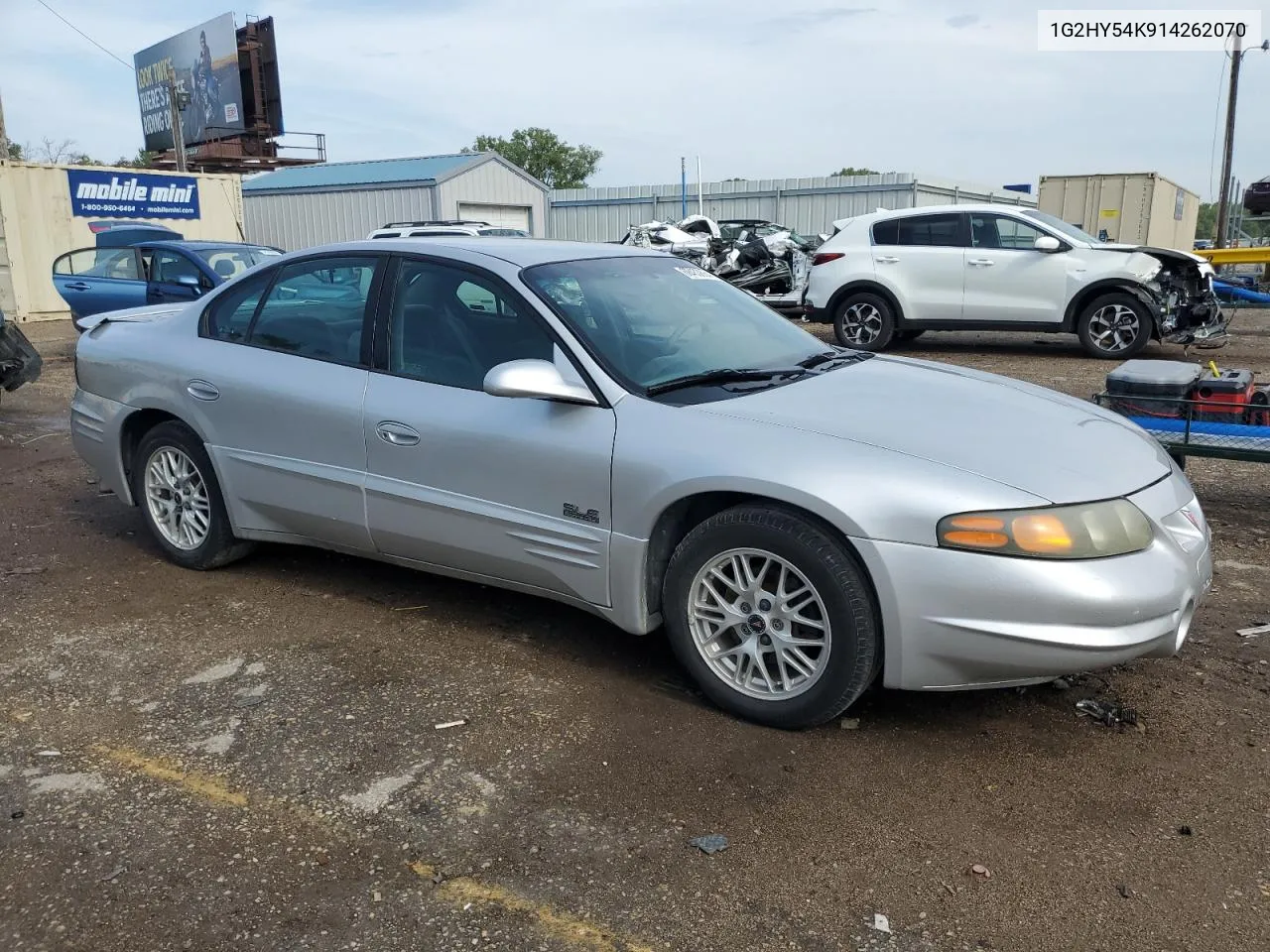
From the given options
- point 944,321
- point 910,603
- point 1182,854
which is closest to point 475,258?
point 910,603

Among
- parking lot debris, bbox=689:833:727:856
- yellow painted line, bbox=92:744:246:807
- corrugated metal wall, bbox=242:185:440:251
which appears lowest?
parking lot debris, bbox=689:833:727:856

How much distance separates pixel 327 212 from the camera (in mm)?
30938

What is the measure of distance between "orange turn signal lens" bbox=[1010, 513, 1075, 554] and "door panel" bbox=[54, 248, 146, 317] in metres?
12.1

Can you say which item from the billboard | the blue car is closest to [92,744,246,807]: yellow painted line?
the blue car

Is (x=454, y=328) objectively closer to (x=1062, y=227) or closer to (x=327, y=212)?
(x=1062, y=227)

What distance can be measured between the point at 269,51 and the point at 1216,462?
47253mm

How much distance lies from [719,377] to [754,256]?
49.1 feet

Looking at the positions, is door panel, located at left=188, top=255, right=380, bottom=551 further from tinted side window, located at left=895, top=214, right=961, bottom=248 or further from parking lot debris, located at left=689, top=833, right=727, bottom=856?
tinted side window, located at left=895, top=214, right=961, bottom=248

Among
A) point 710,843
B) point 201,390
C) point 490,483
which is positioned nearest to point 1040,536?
point 710,843

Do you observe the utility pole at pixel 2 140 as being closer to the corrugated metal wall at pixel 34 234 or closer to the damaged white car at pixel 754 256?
the corrugated metal wall at pixel 34 234

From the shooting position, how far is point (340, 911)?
2.62 meters

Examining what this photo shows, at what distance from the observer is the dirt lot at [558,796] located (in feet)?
8.49

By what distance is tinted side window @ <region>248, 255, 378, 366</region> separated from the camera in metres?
4.45

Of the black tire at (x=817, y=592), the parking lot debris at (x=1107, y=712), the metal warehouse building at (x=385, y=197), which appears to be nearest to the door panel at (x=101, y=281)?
the black tire at (x=817, y=592)
